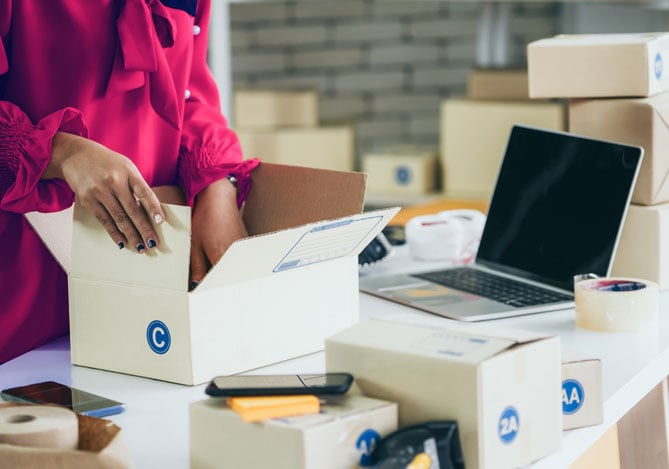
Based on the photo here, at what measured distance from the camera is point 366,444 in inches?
35.2

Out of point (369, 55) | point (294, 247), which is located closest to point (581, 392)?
point (294, 247)

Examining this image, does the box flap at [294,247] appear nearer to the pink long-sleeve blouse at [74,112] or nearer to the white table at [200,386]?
the white table at [200,386]

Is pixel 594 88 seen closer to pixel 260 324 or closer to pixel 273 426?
pixel 260 324

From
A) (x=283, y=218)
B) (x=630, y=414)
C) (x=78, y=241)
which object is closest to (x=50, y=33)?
(x=78, y=241)

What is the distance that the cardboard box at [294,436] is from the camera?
2.79 feet

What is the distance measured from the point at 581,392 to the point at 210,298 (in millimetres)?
427

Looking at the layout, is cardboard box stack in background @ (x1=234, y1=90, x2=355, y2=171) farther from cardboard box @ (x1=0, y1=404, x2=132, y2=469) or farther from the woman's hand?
cardboard box @ (x1=0, y1=404, x2=132, y2=469)

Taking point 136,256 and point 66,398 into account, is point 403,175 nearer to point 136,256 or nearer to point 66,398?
point 136,256

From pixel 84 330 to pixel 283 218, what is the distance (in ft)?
1.17

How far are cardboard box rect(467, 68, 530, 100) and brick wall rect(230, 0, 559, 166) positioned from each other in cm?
95

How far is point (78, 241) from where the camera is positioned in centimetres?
130

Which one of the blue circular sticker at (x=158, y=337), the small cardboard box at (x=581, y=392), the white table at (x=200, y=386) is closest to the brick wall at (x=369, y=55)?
the white table at (x=200, y=386)

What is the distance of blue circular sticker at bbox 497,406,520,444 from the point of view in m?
0.92

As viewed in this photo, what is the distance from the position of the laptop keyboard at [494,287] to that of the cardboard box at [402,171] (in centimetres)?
158
